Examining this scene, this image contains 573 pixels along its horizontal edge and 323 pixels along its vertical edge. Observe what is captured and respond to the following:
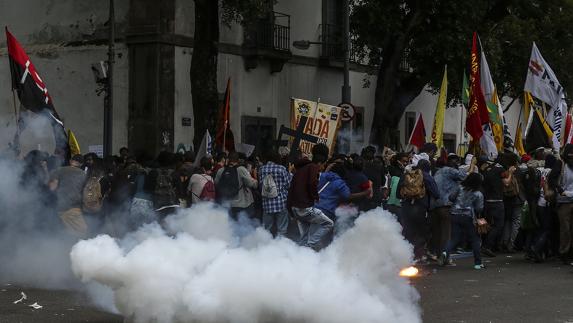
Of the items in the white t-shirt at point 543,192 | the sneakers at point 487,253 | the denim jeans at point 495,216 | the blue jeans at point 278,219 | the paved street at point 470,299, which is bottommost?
the sneakers at point 487,253

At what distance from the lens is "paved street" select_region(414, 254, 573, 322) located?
10.2 metres

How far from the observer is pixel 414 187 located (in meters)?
14.3

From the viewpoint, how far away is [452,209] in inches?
581

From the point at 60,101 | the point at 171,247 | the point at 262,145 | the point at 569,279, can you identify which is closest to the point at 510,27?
the point at 262,145

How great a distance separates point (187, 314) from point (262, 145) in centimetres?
2037

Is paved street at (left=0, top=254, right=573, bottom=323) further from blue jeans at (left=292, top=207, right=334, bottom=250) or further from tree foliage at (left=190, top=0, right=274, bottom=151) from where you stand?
tree foliage at (left=190, top=0, right=274, bottom=151)

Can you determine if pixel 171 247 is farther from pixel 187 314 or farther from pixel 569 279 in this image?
pixel 569 279

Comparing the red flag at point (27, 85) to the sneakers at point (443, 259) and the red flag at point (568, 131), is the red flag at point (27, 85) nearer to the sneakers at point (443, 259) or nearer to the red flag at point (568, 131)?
the sneakers at point (443, 259)

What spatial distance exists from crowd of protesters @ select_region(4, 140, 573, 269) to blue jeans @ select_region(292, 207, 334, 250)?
0.5 inches

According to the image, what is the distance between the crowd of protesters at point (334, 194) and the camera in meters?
12.3

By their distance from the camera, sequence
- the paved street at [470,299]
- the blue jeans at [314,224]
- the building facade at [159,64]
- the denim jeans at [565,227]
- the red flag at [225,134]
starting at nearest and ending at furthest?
1. the paved street at [470,299]
2. the blue jeans at [314,224]
3. the denim jeans at [565,227]
4. the red flag at [225,134]
5. the building facade at [159,64]

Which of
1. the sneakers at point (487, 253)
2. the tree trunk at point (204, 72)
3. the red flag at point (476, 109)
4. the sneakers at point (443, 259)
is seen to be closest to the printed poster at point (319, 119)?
the red flag at point (476, 109)

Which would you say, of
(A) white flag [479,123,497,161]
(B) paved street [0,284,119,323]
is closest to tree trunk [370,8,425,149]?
(A) white flag [479,123,497,161]

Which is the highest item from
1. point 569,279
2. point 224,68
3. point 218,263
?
point 224,68
